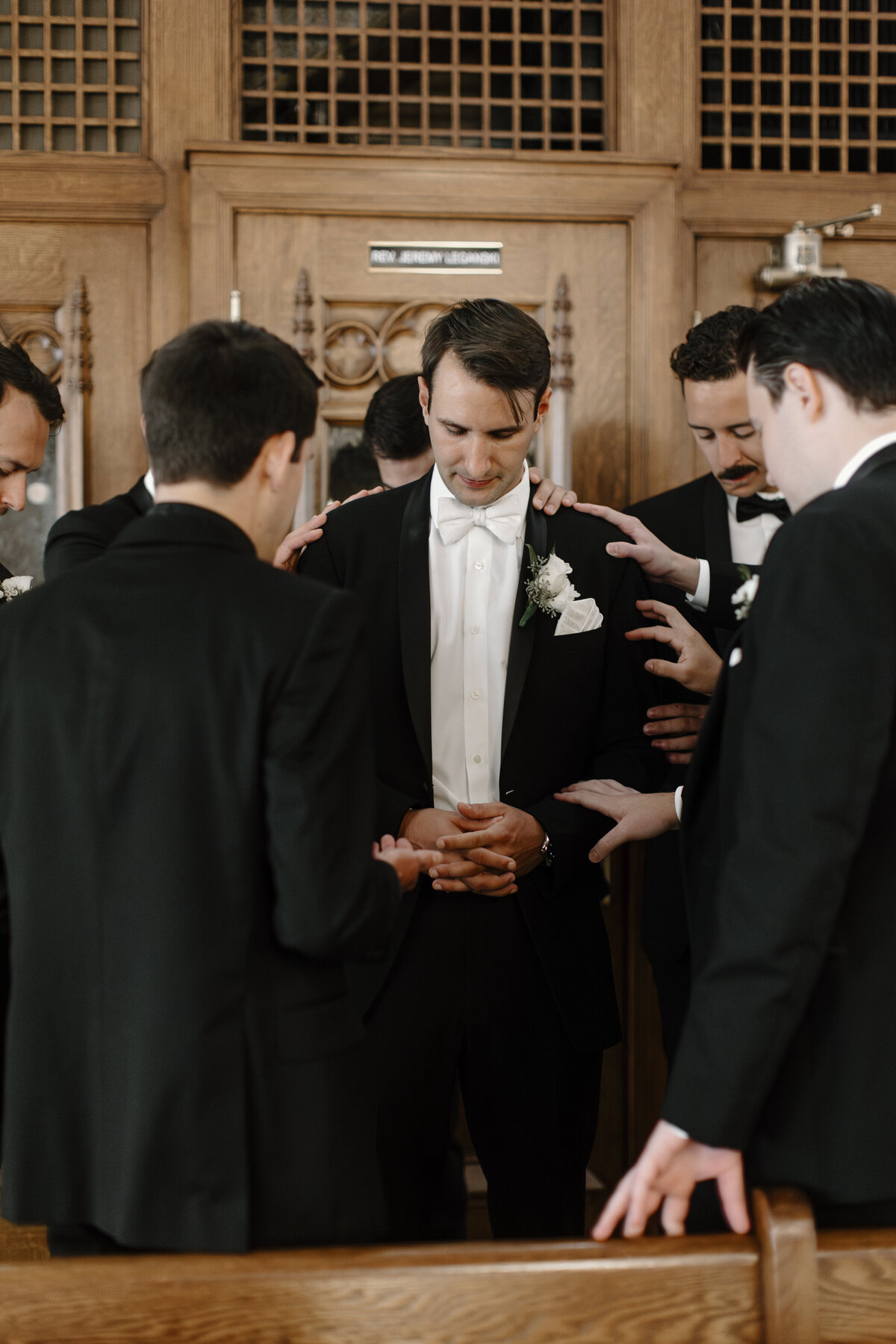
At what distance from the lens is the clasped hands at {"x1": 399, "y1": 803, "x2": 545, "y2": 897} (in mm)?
2066

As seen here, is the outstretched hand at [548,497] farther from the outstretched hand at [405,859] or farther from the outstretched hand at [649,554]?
the outstretched hand at [405,859]

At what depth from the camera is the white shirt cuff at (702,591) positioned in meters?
2.43

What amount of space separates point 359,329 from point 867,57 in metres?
1.81

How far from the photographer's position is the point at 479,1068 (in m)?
2.18

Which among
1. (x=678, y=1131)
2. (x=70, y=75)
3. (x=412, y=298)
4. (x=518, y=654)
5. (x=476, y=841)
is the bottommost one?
(x=678, y=1131)

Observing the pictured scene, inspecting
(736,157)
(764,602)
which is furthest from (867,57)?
(764,602)

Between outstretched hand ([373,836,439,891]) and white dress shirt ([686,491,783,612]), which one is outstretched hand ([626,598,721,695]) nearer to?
white dress shirt ([686,491,783,612])

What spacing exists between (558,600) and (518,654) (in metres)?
0.13

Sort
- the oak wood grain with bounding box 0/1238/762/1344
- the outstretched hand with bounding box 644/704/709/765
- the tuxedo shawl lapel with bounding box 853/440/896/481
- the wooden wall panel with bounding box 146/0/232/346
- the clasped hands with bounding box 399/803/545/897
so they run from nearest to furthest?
the oak wood grain with bounding box 0/1238/762/1344, the tuxedo shawl lapel with bounding box 853/440/896/481, the clasped hands with bounding box 399/803/545/897, the outstretched hand with bounding box 644/704/709/765, the wooden wall panel with bounding box 146/0/232/346

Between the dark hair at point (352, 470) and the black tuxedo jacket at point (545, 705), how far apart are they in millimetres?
886

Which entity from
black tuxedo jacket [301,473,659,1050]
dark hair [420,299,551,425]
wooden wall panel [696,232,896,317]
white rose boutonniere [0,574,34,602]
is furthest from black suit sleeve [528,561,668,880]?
wooden wall panel [696,232,896,317]

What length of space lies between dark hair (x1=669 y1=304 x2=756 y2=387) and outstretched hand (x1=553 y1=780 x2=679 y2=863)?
1.09 meters

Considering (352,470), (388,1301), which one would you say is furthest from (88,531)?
(388,1301)

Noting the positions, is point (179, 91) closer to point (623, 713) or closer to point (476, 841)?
point (623, 713)
